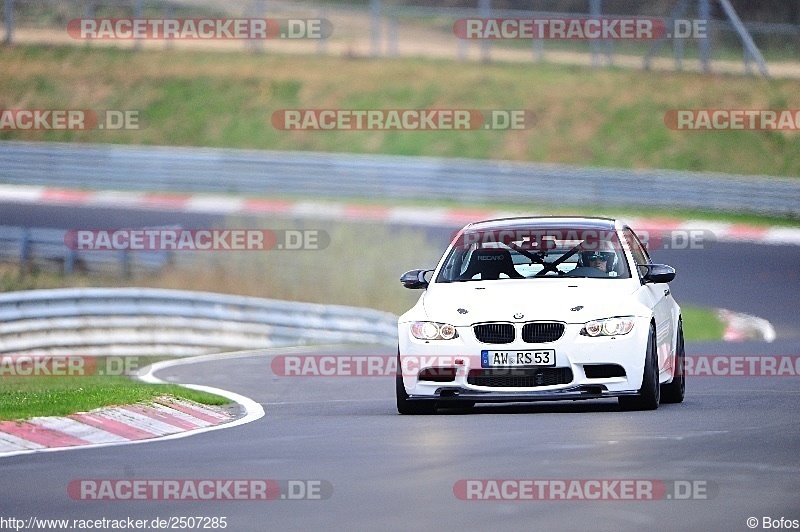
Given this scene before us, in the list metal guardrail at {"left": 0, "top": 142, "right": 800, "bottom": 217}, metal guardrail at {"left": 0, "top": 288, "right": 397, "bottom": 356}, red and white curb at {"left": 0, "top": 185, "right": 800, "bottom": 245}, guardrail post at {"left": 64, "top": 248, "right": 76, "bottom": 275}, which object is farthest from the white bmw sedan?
metal guardrail at {"left": 0, "top": 142, "right": 800, "bottom": 217}

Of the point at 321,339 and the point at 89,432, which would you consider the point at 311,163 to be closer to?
the point at 321,339

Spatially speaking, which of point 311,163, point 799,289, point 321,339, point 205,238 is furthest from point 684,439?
point 311,163

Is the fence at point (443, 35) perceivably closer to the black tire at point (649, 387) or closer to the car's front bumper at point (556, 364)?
the black tire at point (649, 387)

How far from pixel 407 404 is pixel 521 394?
37.0 inches

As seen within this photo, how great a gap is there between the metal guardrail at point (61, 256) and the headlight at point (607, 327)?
1712 cm

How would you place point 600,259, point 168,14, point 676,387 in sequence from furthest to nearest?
point 168,14
point 676,387
point 600,259

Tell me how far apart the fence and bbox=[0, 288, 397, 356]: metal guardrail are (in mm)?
17462

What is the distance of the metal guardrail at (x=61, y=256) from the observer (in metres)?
28.1

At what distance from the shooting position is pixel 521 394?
11.6m

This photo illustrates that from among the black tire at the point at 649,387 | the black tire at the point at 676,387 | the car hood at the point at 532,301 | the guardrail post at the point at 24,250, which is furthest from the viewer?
the guardrail post at the point at 24,250

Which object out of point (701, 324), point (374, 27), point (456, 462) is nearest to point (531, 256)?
point (456, 462)

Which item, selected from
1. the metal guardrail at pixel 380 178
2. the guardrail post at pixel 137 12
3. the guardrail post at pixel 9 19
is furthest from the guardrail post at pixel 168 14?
the metal guardrail at pixel 380 178

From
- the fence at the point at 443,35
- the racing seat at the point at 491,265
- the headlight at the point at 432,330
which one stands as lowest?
the headlight at the point at 432,330

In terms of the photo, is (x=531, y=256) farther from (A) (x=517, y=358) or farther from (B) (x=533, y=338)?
(A) (x=517, y=358)
